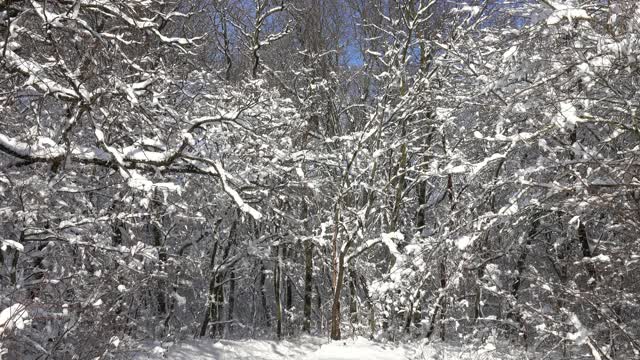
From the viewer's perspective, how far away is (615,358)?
393 cm

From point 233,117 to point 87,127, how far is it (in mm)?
2812

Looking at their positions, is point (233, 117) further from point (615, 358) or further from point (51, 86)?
A: point (615, 358)

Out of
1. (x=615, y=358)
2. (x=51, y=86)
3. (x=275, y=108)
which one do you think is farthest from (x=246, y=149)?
(x=615, y=358)

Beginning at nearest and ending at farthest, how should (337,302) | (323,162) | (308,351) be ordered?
(337,302), (308,351), (323,162)

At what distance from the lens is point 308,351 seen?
820 centimetres

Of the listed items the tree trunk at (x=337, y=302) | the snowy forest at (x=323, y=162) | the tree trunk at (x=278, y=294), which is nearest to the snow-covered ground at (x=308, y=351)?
the tree trunk at (x=337, y=302)

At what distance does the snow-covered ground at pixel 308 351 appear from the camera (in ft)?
19.6

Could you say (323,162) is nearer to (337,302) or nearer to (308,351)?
(337,302)

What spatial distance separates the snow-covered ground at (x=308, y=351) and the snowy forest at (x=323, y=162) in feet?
1.38

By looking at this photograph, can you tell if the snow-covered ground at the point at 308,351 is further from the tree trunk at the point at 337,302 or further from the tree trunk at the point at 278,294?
the tree trunk at the point at 278,294

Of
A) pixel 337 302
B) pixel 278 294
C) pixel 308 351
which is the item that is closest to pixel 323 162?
pixel 337 302

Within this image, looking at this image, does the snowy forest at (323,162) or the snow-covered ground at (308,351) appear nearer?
the snowy forest at (323,162)

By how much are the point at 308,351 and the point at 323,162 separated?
3341 mm

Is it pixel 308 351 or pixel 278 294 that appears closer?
pixel 308 351
